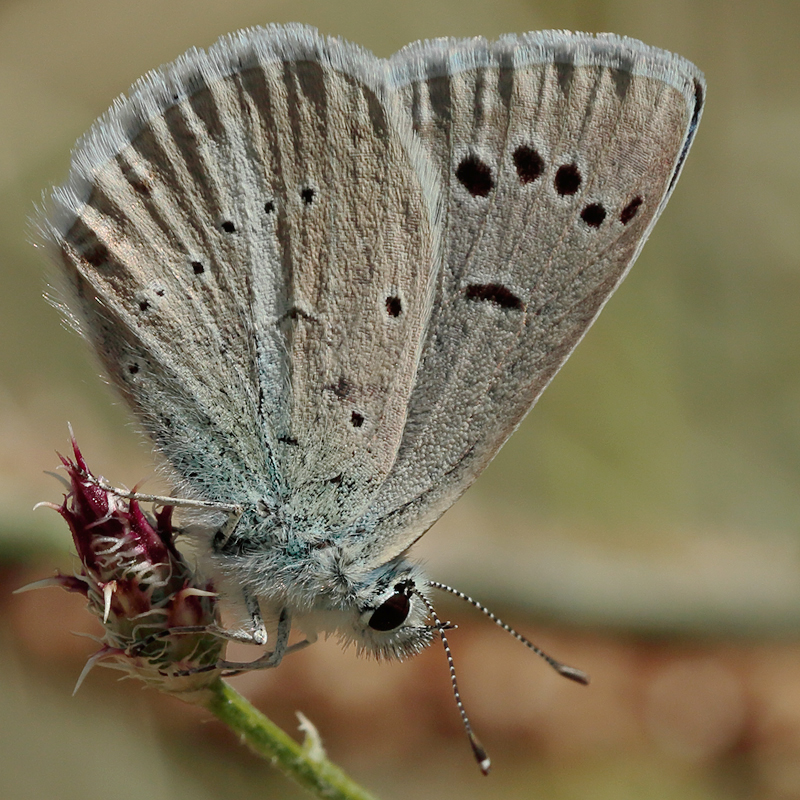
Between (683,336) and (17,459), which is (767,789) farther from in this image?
(17,459)

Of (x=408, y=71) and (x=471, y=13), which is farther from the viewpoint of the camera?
(x=471, y=13)

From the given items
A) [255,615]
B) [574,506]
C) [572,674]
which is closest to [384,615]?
[255,615]

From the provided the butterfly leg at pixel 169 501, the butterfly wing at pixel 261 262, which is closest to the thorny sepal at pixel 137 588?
the butterfly leg at pixel 169 501

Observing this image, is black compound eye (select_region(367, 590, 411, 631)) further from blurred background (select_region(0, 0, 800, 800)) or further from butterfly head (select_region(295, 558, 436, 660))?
blurred background (select_region(0, 0, 800, 800))

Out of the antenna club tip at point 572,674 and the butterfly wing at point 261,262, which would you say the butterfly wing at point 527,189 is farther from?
the antenna club tip at point 572,674

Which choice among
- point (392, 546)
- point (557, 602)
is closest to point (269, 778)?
point (557, 602)
